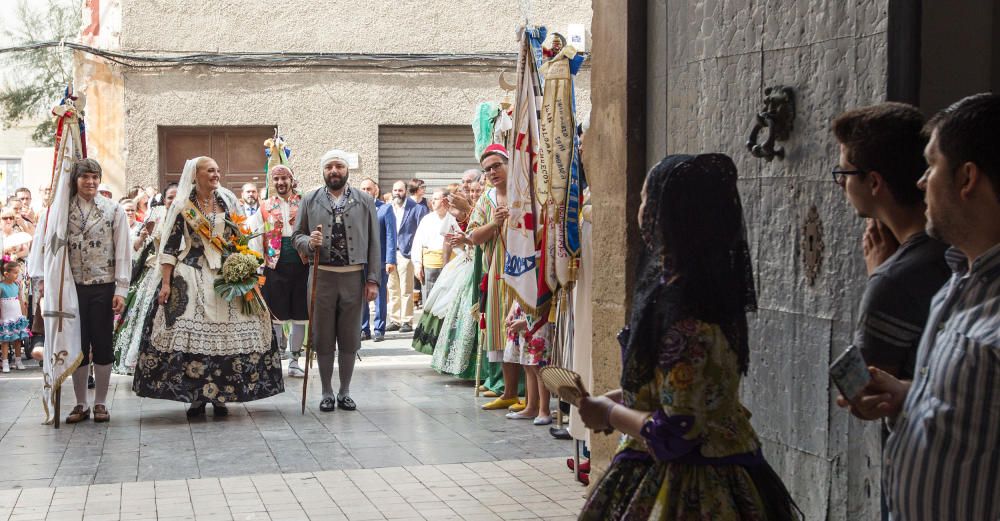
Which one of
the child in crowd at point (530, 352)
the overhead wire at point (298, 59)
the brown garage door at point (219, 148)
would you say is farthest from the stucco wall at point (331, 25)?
the child in crowd at point (530, 352)

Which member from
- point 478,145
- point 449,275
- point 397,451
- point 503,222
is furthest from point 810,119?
point 449,275

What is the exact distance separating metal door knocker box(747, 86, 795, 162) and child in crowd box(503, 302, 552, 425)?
398 centimetres

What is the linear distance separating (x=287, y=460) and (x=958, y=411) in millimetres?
6042

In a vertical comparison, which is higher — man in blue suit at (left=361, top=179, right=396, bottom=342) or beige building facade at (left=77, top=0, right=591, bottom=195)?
beige building facade at (left=77, top=0, right=591, bottom=195)

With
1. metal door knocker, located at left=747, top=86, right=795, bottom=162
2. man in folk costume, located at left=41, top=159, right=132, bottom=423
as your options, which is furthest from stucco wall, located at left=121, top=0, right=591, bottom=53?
metal door knocker, located at left=747, top=86, right=795, bottom=162

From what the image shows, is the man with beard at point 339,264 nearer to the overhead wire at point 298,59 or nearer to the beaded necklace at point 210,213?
the beaded necklace at point 210,213

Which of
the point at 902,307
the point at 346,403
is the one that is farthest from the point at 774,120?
the point at 346,403

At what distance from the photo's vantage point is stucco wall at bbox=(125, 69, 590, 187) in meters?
21.8

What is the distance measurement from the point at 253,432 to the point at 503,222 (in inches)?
98.2

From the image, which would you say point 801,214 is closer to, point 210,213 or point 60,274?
point 210,213

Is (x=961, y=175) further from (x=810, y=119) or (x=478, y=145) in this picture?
(x=478, y=145)

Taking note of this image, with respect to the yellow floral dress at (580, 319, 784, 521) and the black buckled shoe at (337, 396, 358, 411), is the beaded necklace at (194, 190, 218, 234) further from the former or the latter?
the yellow floral dress at (580, 319, 784, 521)

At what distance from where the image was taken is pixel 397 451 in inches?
335

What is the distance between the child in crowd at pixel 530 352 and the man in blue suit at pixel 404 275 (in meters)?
8.16
